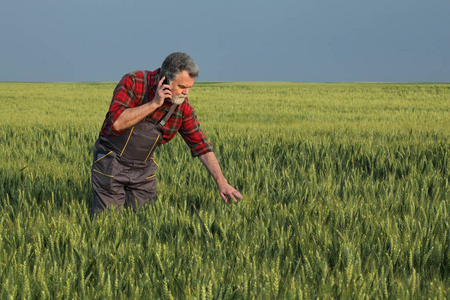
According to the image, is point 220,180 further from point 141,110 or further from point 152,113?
point 141,110

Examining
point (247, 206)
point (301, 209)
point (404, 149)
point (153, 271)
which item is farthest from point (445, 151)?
point (153, 271)

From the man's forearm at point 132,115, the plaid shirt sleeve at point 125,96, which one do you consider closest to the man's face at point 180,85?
the man's forearm at point 132,115

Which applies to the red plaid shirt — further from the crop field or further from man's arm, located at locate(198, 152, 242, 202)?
the crop field

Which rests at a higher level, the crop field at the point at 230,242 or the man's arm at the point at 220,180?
the man's arm at the point at 220,180

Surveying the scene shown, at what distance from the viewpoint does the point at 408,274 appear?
254 cm

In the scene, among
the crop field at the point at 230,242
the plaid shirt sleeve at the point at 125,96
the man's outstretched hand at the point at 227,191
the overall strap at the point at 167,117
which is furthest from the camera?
the man's outstretched hand at the point at 227,191

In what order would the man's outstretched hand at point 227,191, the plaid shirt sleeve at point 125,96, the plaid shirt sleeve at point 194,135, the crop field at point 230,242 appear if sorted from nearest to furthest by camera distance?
the crop field at point 230,242
the plaid shirt sleeve at point 125,96
the man's outstretched hand at point 227,191
the plaid shirt sleeve at point 194,135

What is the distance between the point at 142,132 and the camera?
11.2ft

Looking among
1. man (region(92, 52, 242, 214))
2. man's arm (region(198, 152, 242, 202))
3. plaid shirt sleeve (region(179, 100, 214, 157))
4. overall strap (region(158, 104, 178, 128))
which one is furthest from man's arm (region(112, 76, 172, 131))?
man's arm (region(198, 152, 242, 202))

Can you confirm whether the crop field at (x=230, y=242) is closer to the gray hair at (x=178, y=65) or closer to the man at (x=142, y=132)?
the man at (x=142, y=132)

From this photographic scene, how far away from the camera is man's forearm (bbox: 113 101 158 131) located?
Answer: 9.94ft

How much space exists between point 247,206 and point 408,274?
1.22 metres

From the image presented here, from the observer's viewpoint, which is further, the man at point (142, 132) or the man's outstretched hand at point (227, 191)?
the man's outstretched hand at point (227, 191)

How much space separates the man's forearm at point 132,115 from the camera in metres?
3.03
